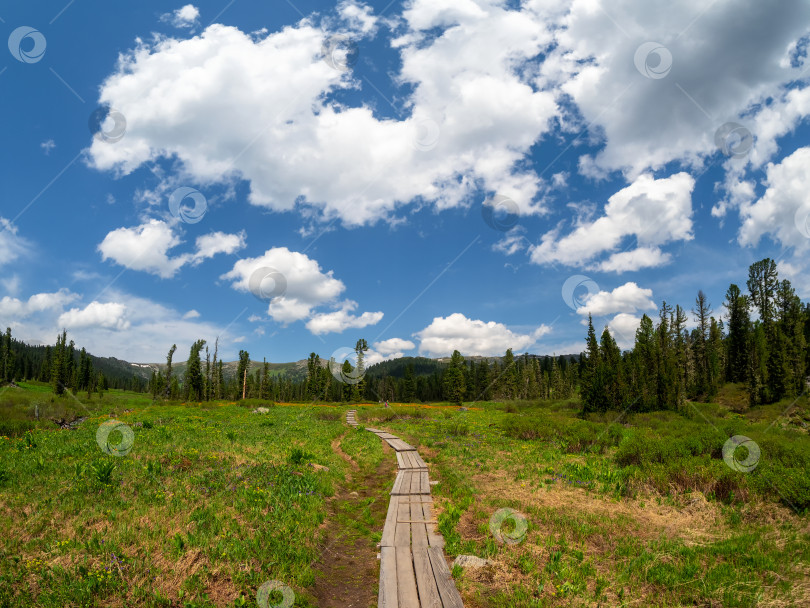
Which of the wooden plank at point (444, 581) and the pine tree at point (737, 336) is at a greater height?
the pine tree at point (737, 336)

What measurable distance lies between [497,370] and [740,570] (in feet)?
391

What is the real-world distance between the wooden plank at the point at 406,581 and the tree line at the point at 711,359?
4298 centimetres

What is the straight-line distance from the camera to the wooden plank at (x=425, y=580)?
585 cm

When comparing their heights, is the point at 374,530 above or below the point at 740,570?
below

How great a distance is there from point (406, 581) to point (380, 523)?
12.7 feet

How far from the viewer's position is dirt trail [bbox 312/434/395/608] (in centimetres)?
665

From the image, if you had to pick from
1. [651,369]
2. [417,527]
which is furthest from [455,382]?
[417,527]

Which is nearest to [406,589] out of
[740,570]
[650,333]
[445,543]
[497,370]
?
[445,543]

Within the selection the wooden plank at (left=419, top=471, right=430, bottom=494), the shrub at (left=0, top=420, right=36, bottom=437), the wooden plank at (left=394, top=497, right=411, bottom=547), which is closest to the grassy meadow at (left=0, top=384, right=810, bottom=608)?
the wooden plank at (left=419, top=471, right=430, bottom=494)

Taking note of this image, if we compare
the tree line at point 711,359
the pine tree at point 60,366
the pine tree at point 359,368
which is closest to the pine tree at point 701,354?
the tree line at point 711,359

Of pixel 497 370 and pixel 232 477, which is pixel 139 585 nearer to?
pixel 232 477

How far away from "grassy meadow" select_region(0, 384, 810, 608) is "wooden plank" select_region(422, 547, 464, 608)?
31 centimetres

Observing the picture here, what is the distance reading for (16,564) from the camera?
20.1 ft

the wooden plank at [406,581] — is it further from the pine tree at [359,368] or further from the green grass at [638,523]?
the pine tree at [359,368]
